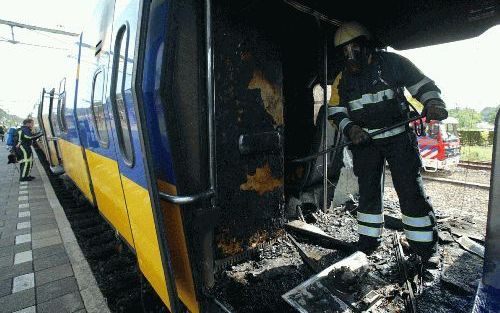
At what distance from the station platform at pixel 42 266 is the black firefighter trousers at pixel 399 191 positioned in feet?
8.94

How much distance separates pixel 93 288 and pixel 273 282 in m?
Answer: 2.04

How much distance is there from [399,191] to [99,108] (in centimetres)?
299

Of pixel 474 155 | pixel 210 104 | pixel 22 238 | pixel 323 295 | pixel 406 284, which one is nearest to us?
pixel 210 104

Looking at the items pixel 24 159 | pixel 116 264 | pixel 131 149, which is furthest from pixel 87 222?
pixel 24 159

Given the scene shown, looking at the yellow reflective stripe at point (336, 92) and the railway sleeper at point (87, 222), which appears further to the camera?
the railway sleeper at point (87, 222)

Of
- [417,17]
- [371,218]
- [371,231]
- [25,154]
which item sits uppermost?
[417,17]

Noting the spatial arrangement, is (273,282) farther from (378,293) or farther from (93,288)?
(93,288)

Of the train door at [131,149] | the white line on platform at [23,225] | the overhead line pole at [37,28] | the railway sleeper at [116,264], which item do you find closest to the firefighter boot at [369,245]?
the train door at [131,149]

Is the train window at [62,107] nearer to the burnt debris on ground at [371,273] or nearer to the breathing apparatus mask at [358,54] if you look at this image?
the burnt debris on ground at [371,273]

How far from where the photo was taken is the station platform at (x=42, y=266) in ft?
9.94

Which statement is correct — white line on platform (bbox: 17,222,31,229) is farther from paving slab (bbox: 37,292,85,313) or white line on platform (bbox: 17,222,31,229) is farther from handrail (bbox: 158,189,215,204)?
handrail (bbox: 158,189,215,204)

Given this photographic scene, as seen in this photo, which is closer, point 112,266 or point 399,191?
point 399,191

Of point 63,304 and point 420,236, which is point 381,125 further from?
point 63,304

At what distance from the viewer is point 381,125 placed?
9.28 feet
